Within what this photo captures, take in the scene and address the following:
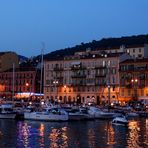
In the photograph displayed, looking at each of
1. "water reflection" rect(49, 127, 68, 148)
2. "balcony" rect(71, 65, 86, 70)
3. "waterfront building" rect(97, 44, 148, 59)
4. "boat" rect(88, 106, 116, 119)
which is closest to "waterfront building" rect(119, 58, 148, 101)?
"balcony" rect(71, 65, 86, 70)

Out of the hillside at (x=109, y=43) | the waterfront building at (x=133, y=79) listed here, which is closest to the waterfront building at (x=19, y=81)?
the waterfront building at (x=133, y=79)

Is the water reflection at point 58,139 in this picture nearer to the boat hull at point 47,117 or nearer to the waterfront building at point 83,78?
the boat hull at point 47,117

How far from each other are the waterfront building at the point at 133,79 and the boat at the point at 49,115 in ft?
141

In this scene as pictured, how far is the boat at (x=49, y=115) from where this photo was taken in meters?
68.8

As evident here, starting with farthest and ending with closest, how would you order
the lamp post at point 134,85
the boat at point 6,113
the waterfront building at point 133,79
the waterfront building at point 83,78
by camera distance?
the waterfront building at point 83,78
the lamp post at point 134,85
the waterfront building at point 133,79
the boat at point 6,113

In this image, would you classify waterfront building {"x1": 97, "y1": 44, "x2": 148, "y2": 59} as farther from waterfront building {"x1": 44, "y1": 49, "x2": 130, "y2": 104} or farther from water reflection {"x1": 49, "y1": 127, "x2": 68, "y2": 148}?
water reflection {"x1": 49, "y1": 127, "x2": 68, "y2": 148}

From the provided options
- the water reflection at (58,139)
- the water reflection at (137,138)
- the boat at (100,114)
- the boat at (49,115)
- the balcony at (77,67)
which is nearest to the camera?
the water reflection at (58,139)

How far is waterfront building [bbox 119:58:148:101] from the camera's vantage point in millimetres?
111625

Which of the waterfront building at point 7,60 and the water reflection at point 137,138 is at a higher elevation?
the waterfront building at point 7,60

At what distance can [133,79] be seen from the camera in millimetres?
112875

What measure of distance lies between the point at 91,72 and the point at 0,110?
153 feet

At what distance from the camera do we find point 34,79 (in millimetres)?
127750

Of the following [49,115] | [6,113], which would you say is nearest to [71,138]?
[49,115]

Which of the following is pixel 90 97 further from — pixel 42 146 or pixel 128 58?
pixel 42 146
